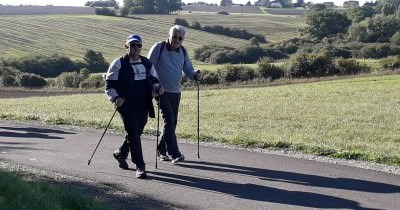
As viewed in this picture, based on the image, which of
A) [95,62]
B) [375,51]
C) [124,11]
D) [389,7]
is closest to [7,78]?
[95,62]

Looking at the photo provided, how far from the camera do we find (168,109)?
11.4 metres

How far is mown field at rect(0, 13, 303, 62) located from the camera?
79875mm

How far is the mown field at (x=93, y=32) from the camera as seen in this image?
262 feet

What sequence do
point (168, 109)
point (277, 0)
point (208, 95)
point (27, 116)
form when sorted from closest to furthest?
1. point (168, 109)
2. point (27, 116)
3. point (208, 95)
4. point (277, 0)

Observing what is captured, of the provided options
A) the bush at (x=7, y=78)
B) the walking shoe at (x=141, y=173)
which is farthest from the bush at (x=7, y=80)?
the walking shoe at (x=141, y=173)

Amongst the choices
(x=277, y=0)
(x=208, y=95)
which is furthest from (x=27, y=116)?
(x=277, y=0)

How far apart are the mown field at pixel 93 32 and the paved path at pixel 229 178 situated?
2335 inches

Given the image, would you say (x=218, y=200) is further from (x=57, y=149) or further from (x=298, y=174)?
(x=57, y=149)

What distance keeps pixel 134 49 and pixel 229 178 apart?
2.36 metres

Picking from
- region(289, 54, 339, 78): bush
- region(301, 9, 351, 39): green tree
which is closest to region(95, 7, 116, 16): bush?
region(301, 9, 351, 39): green tree

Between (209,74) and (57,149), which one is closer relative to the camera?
(57,149)

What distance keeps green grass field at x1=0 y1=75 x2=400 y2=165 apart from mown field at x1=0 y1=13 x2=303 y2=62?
4235 cm

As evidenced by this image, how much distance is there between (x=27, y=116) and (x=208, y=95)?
49.9ft

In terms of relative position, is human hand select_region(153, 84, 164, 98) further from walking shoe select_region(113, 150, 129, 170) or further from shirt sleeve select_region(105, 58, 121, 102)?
walking shoe select_region(113, 150, 129, 170)
